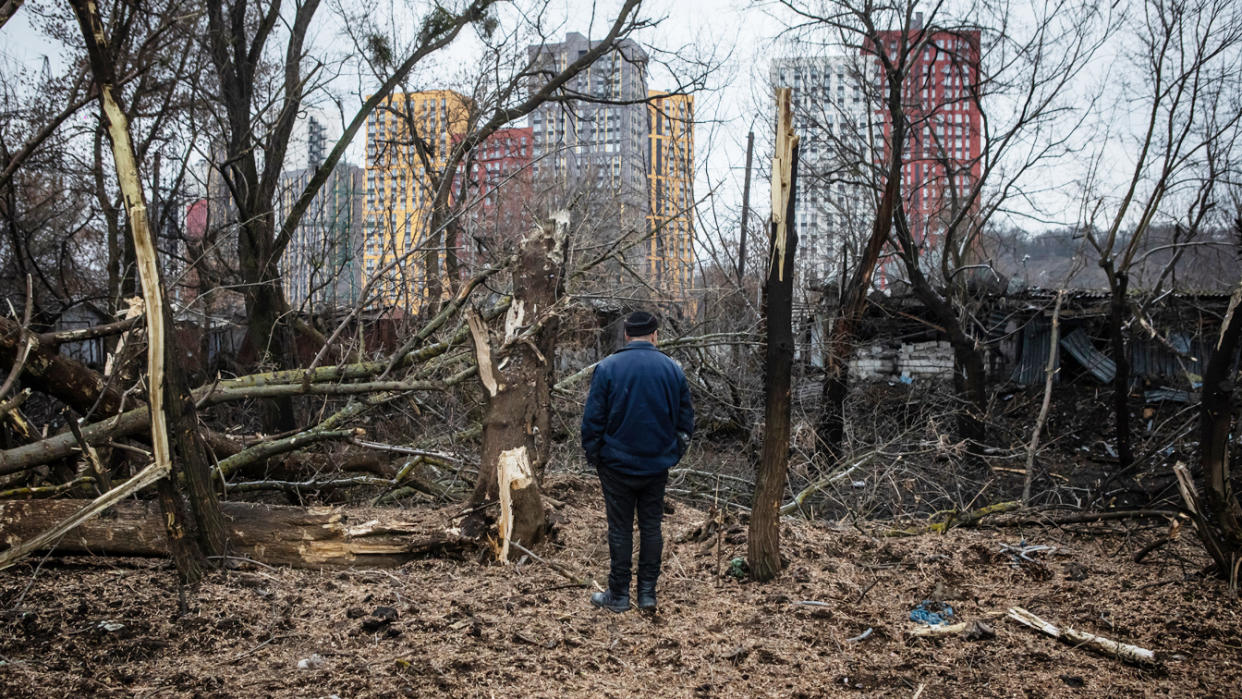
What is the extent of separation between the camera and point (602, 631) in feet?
13.0

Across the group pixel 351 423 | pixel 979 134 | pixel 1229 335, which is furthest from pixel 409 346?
pixel 979 134

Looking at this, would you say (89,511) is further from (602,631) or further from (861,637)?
(861,637)

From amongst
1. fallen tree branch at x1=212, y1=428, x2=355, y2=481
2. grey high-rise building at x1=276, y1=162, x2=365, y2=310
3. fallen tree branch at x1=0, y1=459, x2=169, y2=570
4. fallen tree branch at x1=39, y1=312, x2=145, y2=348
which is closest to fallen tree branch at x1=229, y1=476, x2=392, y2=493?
fallen tree branch at x1=212, y1=428, x2=355, y2=481

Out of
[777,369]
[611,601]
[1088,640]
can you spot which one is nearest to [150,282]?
[611,601]

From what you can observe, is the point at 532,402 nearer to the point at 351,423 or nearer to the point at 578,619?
the point at 578,619

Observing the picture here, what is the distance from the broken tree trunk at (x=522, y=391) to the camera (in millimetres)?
5098

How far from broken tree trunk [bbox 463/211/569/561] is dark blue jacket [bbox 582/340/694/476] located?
1.02 m

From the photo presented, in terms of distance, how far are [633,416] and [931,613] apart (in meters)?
1.80

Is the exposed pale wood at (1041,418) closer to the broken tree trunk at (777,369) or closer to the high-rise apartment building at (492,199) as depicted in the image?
the broken tree trunk at (777,369)

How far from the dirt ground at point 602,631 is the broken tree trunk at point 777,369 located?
0.26 m

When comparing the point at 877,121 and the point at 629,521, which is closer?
the point at 629,521

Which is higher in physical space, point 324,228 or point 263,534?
point 324,228

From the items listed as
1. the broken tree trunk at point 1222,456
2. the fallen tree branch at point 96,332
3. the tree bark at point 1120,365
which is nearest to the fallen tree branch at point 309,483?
the fallen tree branch at point 96,332

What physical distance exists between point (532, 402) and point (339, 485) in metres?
2.54
